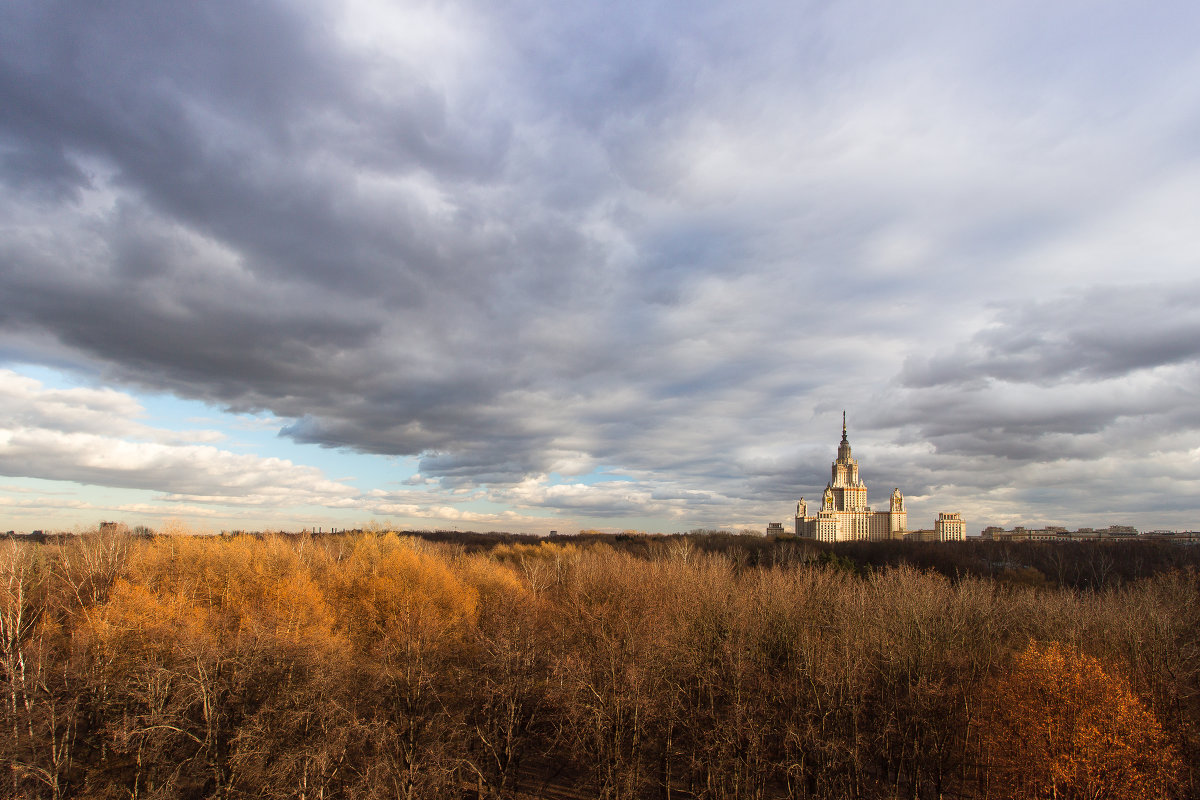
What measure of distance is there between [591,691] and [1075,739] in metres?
30.7

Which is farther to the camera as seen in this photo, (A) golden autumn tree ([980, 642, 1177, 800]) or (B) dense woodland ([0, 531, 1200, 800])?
(B) dense woodland ([0, 531, 1200, 800])

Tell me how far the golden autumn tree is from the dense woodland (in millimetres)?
169

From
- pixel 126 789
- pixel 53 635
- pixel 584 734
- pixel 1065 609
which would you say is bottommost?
pixel 126 789

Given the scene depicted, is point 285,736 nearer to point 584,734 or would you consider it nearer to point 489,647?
point 489,647

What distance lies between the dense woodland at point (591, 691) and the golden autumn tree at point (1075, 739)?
0.17 meters

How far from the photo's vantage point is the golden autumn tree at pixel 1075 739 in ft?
118

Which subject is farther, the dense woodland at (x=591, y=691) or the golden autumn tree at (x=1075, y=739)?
the dense woodland at (x=591, y=691)

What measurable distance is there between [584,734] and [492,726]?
28.0 feet

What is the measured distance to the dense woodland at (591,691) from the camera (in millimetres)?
42000

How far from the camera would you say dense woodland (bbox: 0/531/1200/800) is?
42000mm

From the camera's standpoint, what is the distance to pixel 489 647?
185 ft

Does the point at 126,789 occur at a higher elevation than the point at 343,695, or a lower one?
lower

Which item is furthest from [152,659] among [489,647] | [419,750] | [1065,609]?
[1065,609]

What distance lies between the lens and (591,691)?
163 feet
